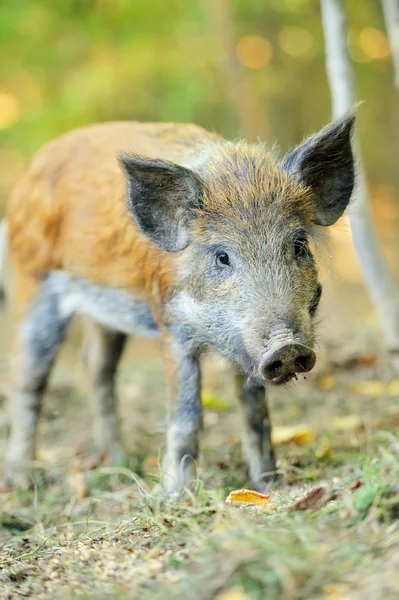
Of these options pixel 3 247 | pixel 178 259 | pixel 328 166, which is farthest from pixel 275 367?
pixel 3 247

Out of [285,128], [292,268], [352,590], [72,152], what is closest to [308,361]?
[292,268]

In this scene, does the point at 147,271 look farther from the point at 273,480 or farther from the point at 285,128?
the point at 285,128

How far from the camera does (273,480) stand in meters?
4.59

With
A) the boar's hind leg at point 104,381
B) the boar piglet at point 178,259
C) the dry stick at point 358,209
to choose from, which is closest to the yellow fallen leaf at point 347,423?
the dry stick at point 358,209

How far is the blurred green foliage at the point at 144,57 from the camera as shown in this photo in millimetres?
9664

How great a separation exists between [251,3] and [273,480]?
23.3 feet

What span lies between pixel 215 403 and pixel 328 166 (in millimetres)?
2573

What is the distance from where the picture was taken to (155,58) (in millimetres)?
9742

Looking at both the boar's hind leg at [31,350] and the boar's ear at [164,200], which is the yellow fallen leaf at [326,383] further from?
the boar's ear at [164,200]

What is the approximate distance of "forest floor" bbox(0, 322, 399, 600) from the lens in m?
2.39

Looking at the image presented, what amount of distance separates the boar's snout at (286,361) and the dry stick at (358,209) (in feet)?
6.66

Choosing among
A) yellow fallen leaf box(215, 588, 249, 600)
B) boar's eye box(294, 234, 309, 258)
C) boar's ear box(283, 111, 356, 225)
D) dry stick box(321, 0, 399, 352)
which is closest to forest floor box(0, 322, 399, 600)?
yellow fallen leaf box(215, 588, 249, 600)

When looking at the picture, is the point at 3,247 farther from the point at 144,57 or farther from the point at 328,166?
the point at 144,57

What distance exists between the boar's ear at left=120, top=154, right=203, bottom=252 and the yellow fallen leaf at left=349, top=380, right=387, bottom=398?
2716mm
